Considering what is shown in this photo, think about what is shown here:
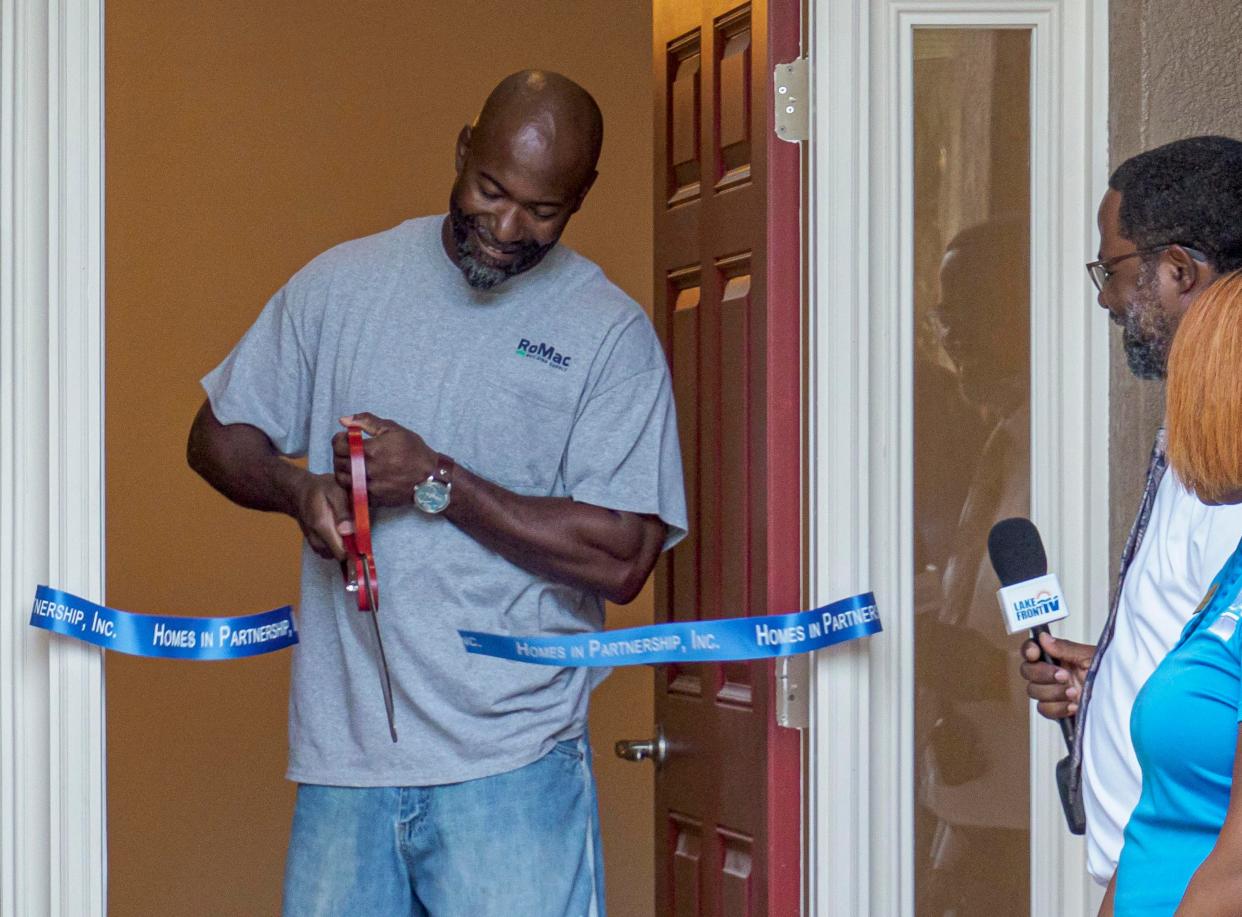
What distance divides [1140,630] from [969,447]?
2.44 ft

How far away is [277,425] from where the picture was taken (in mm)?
2777

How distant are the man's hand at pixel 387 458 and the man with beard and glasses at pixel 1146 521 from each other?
954mm

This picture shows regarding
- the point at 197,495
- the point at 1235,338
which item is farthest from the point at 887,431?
the point at 197,495

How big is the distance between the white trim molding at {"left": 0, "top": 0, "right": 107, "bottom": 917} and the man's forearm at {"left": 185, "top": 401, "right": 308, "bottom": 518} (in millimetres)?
195

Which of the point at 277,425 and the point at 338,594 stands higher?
the point at 277,425

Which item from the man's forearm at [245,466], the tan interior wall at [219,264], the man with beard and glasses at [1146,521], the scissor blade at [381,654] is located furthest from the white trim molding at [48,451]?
the tan interior wall at [219,264]

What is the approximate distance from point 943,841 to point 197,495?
2.74 metres

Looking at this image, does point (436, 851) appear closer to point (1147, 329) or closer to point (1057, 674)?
point (1057, 674)

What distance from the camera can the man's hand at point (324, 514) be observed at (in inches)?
99.2

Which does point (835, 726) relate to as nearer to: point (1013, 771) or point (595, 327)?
point (1013, 771)

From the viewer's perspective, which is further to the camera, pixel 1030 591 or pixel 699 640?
pixel 699 640

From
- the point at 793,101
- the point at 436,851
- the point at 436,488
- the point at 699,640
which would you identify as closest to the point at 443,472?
the point at 436,488

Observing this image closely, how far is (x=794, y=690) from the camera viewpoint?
2.80 m

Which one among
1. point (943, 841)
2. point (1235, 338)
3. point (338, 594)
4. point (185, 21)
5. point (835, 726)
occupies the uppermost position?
point (185, 21)
